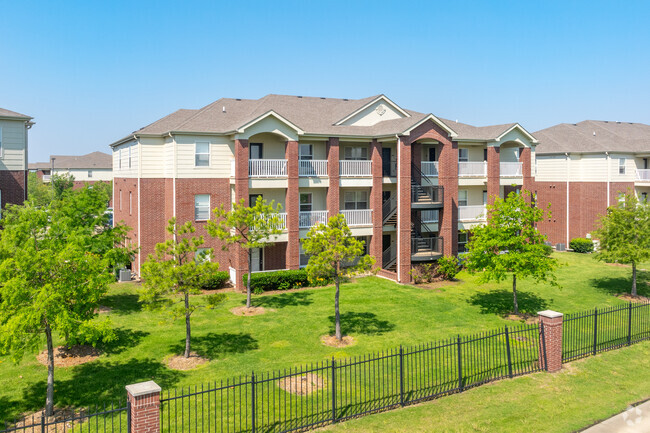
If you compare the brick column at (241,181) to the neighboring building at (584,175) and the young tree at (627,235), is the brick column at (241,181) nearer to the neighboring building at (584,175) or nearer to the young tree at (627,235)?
the young tree at (627,235)

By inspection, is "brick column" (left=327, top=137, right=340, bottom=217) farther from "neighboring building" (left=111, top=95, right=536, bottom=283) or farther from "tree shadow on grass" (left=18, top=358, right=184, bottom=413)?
"tree shadow on grass" (left=18, top=358, right=184, bottom=413)

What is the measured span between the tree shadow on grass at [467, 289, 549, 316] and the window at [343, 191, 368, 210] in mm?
9767

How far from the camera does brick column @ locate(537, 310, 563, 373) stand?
1734 cm

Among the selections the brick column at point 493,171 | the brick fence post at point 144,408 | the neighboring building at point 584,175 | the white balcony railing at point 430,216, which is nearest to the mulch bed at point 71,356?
the brick fence post at point 144,408

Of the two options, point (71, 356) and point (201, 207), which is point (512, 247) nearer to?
point (201, 207)

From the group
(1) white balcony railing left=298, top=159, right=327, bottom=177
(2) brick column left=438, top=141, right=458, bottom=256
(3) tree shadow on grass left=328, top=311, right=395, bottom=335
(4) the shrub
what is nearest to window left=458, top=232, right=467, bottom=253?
(2) brick column left=438, top=141, right=458, bottom=256

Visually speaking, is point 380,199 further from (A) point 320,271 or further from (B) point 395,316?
(A) point 320,271

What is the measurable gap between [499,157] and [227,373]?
2756 centimetres

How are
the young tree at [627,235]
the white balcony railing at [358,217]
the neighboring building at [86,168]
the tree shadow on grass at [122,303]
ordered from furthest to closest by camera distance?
the neighboring building at [86,168] < the white balcony railing at [358,217] < the young tree at [627,235] < the tree shadow on grass at [122,303]

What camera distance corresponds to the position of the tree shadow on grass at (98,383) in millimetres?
14492

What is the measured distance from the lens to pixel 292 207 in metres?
30.4

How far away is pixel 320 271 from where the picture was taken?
816 inches

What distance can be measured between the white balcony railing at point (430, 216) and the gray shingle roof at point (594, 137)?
17.0 m

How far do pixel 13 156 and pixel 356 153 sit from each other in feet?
64.3
